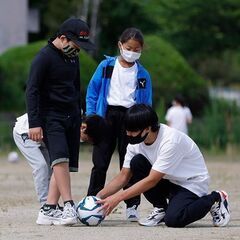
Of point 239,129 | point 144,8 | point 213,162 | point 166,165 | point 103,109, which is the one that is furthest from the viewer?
point 144,8

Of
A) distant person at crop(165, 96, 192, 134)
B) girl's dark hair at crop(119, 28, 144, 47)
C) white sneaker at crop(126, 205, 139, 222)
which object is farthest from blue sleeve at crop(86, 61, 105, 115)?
distant person at crop(165, 96, 192, 134)

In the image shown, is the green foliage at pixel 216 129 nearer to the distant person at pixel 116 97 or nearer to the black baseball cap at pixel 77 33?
the distant person at pixel 116 97

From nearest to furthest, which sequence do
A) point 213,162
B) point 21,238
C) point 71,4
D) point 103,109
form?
point 21,238 < point 103,109 < point 213,162 < point 71,4

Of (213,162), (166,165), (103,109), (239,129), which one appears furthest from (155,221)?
(239,129)

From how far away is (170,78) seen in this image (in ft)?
87.4

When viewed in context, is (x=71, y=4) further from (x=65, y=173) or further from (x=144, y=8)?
(x=65, y=173)

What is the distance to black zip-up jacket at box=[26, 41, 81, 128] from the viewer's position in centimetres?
888

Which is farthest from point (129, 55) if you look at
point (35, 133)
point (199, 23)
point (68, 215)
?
point (199, 23)

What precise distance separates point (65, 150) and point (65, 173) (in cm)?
21

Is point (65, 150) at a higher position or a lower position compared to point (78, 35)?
lower

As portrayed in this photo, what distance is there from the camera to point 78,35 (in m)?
8.95

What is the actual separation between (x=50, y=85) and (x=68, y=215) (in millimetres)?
1226

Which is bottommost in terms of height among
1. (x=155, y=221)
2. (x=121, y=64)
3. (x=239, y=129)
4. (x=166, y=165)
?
(x=239, y=129)

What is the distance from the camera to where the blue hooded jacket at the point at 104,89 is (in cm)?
980
